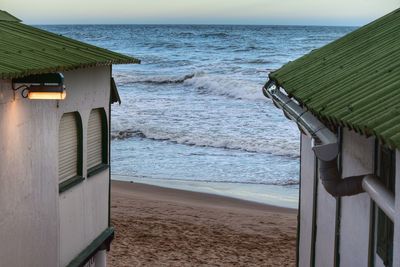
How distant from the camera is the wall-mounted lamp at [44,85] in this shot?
8.08 m

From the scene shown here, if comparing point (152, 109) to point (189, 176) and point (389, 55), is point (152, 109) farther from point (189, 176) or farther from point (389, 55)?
point (389, 55)

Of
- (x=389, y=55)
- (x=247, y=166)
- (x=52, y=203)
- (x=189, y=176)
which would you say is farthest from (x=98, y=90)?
(x=247, y=166)

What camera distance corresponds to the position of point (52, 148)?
31.7ft

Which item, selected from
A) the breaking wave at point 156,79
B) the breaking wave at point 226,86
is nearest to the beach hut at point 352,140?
the breaking wave at point 226,86

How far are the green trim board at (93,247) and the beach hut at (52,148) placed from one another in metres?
0.02

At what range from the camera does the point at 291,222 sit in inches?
689

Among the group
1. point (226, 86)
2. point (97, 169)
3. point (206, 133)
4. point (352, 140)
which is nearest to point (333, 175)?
point (352, 140)

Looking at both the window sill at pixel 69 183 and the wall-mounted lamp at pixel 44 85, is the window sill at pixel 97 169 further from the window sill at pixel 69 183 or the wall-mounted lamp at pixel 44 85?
the wall-mounted lamp at pixel 44 85

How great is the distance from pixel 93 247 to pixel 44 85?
3834mm

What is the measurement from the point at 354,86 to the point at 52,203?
177 inches

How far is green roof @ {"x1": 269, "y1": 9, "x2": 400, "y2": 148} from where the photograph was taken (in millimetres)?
5211

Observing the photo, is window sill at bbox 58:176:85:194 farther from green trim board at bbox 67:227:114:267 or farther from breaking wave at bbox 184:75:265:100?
breaking wave at bbox 184:75:265:100

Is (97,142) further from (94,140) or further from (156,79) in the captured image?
(156,79)

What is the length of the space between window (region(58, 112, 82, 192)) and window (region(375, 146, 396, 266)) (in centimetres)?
483
